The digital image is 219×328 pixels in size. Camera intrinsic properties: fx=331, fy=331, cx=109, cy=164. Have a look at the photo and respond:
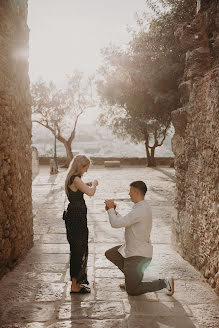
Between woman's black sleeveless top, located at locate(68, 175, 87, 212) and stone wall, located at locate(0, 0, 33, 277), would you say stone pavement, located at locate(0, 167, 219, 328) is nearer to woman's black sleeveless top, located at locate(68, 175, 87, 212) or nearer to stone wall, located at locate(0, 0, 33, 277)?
stone wall, located at locate(0, 0, 33, 277)

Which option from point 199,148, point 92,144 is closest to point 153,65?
point 199,148

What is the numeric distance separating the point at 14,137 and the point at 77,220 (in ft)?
5.48

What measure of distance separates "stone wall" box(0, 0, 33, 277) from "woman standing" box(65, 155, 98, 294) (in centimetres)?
97

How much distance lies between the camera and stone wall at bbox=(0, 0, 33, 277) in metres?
4.23

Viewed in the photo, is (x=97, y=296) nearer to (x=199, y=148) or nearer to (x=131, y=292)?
Result: (x=131, y=292)

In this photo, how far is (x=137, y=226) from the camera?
3584 millimetres

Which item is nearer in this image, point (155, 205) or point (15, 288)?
point (15, 288)

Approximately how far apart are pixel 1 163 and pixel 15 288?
1.53 metres

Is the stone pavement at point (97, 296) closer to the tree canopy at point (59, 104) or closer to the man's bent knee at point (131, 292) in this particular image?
the man's bent knee at point (131, 292)

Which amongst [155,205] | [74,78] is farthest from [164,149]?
[155,205]

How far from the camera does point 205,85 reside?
431 centimetres

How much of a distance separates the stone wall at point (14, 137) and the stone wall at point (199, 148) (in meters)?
2.45

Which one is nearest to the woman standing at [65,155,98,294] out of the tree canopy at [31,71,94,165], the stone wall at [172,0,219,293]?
the stone wall at [172,0,219,293]

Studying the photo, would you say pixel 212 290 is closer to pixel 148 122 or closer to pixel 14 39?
pixel 14 39
